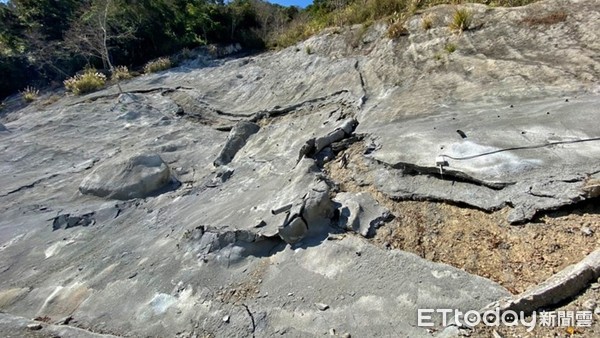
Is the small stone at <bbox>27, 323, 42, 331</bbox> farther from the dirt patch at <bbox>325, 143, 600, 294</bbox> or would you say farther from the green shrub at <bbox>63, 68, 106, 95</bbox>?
the green shrub at <bbox>63, 68, 106, 95</bbox>

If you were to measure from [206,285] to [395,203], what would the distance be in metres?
1.92

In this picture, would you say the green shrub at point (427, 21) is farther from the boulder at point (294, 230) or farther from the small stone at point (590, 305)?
the small stone at point (590, 305)

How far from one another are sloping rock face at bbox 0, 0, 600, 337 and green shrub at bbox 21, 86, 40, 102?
4895 millimetres

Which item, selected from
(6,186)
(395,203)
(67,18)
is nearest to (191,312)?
(395,203)

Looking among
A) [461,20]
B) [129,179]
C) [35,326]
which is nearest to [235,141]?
[129,179]

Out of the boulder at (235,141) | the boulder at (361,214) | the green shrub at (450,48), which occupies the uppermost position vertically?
the green shrub at (450,48)

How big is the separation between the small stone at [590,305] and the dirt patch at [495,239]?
285 mm

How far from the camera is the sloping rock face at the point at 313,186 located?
2.84 meters

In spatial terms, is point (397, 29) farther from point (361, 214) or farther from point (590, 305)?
point (590, 305)

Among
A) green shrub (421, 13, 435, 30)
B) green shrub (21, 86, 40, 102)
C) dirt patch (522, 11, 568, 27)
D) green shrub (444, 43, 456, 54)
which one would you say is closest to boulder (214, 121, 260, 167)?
green shrub (444, 43, 456, 54)

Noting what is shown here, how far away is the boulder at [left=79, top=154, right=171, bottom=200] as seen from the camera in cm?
535

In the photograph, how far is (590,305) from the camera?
207cm

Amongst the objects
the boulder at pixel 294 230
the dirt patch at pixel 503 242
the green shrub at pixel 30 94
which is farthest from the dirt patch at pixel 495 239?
the green shrub at pixel 30 94

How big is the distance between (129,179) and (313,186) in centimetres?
318
